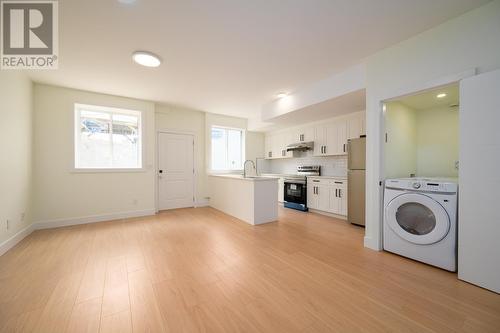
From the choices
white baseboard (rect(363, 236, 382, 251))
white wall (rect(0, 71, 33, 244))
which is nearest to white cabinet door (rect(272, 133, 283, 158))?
white baseboard (rect(363, 236, 382, 251))

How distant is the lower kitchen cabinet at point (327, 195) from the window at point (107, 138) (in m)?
4.31

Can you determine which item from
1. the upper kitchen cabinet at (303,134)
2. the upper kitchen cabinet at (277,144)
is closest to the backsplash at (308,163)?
the upper kitchen cabinet at (277,144)

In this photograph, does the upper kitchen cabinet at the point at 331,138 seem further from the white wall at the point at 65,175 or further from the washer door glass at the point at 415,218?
the white wall at the point at 65,175

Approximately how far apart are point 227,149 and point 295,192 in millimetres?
2582

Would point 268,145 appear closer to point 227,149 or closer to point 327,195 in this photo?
point 227,149

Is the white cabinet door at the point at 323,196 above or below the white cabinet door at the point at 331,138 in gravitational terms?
below

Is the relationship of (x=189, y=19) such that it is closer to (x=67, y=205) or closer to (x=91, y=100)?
(x=91, y=100)

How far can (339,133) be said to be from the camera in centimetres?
456

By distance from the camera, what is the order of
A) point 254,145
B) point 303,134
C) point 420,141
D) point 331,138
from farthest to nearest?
point 254,145 < point 303,134 < point 331,138 < point 420,141

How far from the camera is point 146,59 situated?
2.69 metres

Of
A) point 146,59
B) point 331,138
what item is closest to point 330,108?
point 331,138

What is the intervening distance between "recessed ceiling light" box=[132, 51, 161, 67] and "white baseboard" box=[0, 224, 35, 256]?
3.13 m

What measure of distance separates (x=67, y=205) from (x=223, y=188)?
3185 millimetres

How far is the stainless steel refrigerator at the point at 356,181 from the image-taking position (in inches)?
146
